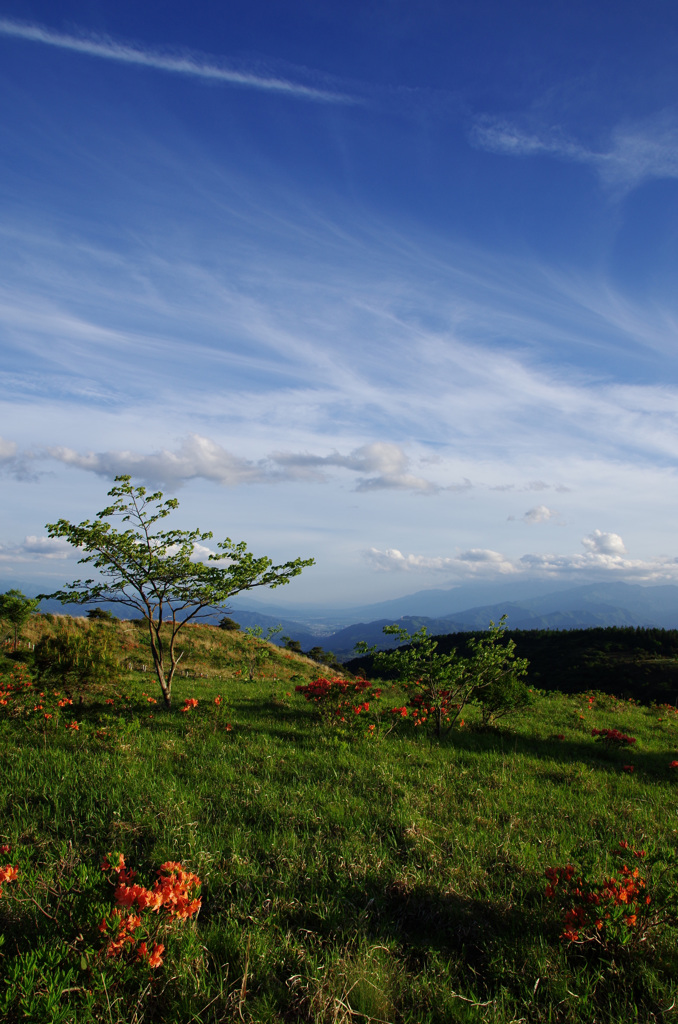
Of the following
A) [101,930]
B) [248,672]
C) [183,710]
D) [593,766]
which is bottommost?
[248,672]

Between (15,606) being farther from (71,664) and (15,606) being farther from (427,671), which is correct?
(427,671)

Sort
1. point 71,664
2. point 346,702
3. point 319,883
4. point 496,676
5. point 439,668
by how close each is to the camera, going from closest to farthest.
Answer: point 319,883 → point 71,664 → point 439,668 → point 346,702 → point 496,676

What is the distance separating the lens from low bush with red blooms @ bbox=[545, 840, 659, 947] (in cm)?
349

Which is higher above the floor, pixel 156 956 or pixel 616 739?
pixel 156 956

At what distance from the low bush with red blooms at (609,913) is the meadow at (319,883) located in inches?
0.6

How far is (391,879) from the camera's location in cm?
432

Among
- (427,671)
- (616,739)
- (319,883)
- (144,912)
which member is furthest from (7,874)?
(616,739)

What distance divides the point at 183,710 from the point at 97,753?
3150 mm

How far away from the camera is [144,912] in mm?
3400

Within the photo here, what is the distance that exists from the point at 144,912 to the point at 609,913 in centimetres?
345

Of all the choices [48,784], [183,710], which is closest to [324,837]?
[48,784]

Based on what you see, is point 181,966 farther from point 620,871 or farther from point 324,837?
point 620,871

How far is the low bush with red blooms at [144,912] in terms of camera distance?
3039 millimetres

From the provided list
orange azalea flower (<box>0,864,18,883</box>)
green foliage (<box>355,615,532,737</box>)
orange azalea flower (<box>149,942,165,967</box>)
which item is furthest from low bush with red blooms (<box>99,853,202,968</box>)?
green foliage (<box>355,615,532,737</box>)
